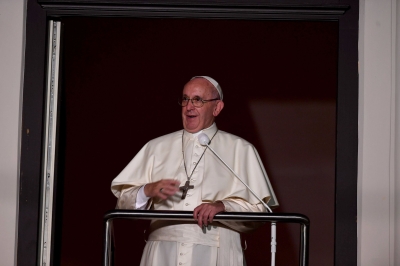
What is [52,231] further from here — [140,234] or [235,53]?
[235,53]

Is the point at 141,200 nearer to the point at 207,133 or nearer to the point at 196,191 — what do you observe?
the point at 196,191

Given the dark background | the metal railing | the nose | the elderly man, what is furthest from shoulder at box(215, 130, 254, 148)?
the dark background

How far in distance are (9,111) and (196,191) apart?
1355mm

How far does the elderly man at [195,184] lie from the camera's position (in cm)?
586

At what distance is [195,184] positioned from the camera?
20.0 ft

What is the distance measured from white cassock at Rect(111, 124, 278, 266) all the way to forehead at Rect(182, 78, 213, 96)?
10.4 inches

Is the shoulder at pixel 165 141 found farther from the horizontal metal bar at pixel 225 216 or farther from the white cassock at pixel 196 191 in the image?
the horizontal metal bar at pixel 225 216

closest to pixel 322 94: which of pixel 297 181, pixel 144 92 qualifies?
pixel 297 181

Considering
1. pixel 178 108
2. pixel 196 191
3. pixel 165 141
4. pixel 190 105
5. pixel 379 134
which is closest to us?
pixel 379 134

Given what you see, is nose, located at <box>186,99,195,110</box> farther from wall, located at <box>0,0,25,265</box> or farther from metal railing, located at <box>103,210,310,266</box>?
metal railing, located at <box>103,210,310,266</box>

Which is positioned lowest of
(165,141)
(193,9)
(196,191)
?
(196,191)

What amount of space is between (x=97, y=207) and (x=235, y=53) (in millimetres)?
2142

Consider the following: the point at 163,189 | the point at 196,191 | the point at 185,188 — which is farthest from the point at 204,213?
the point at 196,191

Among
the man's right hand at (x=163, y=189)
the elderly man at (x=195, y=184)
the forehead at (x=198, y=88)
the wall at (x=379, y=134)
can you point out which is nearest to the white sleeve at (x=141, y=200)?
the elderly man at (x=195, y=184)
